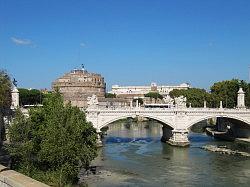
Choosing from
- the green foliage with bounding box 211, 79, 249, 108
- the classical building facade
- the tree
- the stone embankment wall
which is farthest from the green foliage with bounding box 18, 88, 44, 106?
the stone embankment wall

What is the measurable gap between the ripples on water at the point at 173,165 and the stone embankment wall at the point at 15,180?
52.5ft

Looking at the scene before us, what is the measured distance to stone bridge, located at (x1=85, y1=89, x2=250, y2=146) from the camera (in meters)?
41.5

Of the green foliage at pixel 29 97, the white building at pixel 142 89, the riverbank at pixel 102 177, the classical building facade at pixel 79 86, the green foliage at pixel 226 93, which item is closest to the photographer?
the riverbank at pixel 102 177

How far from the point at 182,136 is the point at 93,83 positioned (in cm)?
4660

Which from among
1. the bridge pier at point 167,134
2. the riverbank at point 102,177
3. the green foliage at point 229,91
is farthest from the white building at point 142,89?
the riverbank at point 102,177

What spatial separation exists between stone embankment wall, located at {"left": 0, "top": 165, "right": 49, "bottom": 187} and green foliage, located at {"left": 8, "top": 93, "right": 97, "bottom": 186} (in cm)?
861

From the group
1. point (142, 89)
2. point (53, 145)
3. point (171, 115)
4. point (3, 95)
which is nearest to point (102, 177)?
point (53, 145)

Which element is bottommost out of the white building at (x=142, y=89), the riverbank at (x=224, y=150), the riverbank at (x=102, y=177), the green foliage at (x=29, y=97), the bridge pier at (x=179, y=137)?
the riverbank at (x=102, y=177)

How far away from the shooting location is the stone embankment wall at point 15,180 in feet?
24.4

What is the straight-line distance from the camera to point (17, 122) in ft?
68.8

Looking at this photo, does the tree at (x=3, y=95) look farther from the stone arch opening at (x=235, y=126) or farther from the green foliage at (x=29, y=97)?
the green foliage at (x=29, y=97)

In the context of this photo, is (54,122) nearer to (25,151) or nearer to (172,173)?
(25,151)

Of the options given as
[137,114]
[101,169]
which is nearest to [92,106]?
[137,114]

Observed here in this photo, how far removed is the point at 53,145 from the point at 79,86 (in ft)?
218
